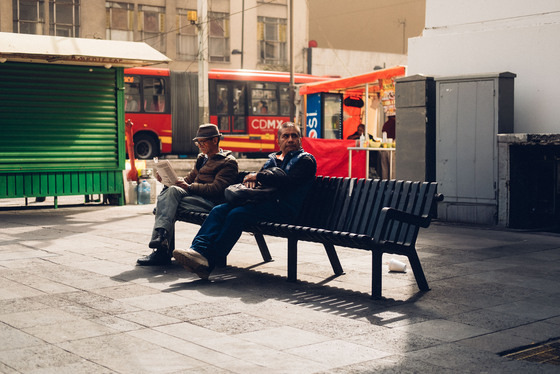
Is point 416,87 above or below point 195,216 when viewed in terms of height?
above

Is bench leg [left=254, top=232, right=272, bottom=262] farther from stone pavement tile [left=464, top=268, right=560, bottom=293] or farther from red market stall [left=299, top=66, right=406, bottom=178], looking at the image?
red market stall [left=299, top=66, right=406, bottom=178]

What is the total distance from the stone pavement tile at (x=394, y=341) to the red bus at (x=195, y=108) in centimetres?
2356

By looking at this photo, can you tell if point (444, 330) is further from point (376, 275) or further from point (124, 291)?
point (124, 291)

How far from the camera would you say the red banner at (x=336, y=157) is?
15.4 meters

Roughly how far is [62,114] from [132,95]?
15.2m

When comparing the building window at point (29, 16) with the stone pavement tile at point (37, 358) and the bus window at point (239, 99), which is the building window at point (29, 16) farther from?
the stone pavement tile at point (37, 358)

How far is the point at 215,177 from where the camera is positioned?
7.65m

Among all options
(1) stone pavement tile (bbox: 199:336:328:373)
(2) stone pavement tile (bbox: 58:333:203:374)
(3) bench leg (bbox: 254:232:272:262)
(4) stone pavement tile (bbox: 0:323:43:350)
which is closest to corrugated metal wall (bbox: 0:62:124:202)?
(3) bench leg (bbox: 254:232:272:262)

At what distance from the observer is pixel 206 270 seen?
21.3 feet

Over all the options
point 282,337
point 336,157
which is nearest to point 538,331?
point 282,337

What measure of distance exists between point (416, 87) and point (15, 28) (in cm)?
2996

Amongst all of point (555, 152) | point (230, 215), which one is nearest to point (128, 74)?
point (555, 152)

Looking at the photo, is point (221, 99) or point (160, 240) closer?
point (160, 240)

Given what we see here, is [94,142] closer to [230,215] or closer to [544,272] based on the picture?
[230,215]
